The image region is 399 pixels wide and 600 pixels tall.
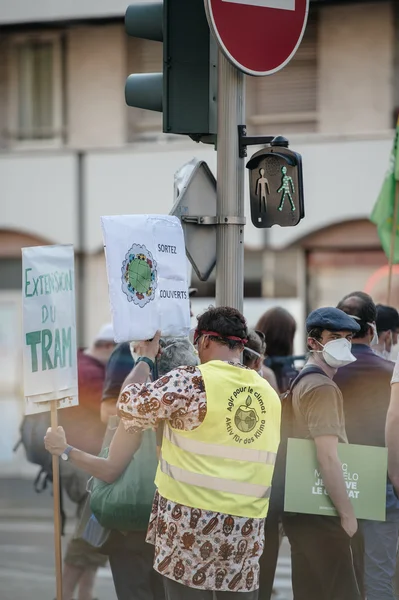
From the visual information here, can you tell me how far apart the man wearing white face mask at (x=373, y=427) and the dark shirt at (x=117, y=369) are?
5.40 feet

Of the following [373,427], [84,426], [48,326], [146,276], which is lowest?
[84,426]

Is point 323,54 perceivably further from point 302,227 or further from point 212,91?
point 212,91

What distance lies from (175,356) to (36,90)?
40.7ft

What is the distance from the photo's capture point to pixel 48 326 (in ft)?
18.3

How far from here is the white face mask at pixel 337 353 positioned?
5.58m

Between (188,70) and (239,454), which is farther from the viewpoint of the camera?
(188,70)

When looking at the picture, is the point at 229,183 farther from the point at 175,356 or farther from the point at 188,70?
the point at 175,356

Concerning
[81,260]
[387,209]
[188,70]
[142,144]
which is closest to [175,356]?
[188,70]

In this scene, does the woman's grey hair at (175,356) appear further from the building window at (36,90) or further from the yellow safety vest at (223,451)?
the building window at (36,90)

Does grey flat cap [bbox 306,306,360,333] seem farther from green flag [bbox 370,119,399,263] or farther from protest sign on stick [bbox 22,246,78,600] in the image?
green flag [bbox 370,119,399,263]

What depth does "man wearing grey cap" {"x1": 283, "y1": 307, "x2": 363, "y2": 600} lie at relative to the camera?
212 inches

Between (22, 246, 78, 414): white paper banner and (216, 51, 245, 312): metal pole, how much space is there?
729 mm

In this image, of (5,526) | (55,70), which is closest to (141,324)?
(5,526)

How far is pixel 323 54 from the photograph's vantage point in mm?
16062
